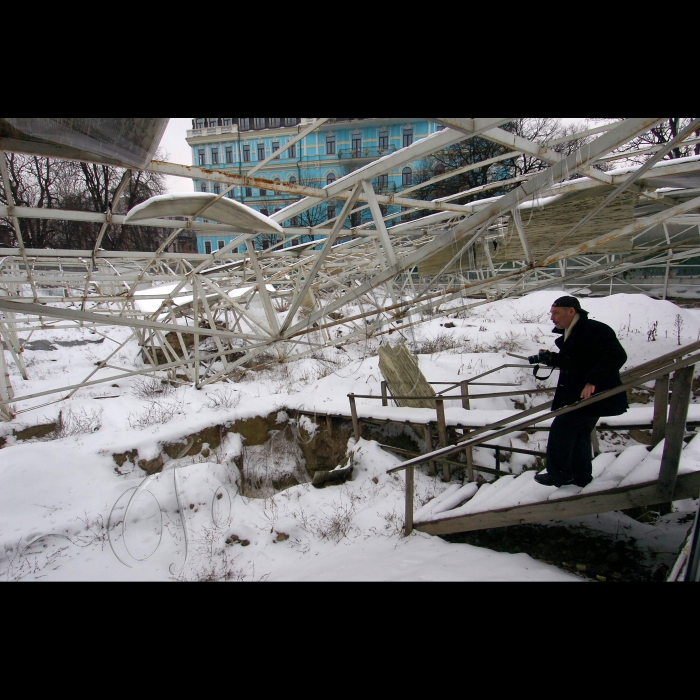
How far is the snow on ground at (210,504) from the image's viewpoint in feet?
14.1

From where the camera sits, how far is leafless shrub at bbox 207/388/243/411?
8.71 metres

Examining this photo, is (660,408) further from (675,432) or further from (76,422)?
(76,422)

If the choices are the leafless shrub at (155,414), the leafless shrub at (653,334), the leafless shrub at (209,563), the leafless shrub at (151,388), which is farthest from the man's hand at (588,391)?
the leafless shrub at (653,334)

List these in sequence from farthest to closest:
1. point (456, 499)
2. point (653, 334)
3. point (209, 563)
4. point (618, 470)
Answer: point (653, 334) → point (209, 563) → point (456, 499) → point (618, 470)

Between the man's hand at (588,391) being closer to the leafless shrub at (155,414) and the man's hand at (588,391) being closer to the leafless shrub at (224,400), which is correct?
the leafless shrub at (224,400)

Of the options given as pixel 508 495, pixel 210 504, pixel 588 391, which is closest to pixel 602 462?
pixel 508 495

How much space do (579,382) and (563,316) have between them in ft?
2.01

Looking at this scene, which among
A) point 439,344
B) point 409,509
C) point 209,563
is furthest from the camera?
point 439,344

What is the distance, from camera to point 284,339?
5480mm

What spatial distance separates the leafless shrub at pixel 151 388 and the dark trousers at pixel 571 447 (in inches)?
345

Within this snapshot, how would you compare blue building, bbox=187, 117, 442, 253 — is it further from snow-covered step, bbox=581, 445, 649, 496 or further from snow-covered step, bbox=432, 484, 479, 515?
snow-covered step, bbox=581, 445, 649, 496

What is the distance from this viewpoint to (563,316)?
11.1ft
